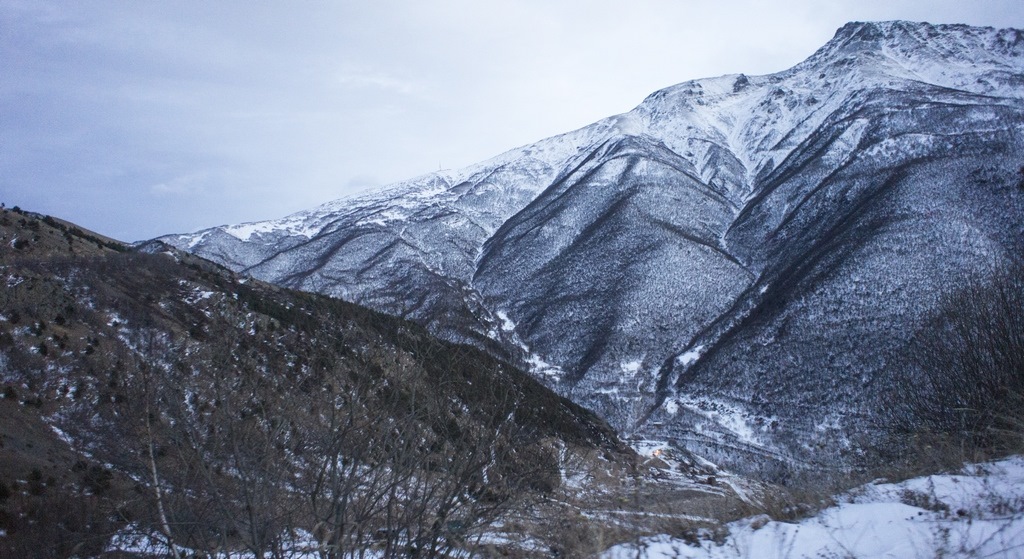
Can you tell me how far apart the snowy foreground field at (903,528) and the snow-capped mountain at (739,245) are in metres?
4.21

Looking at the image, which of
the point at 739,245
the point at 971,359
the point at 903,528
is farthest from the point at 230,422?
the point at 739,245

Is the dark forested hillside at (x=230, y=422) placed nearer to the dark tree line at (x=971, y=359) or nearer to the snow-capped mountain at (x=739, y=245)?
the snow-capped mountain at (x=739, y=245)

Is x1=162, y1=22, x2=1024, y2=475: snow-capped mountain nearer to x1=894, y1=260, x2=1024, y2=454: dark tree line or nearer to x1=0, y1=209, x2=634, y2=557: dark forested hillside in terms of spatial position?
x1=0, y1=209, x2=634, y2=557: dark forested hillside

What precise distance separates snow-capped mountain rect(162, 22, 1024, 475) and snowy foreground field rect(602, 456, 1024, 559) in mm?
4208

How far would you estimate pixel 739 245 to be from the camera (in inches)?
3637

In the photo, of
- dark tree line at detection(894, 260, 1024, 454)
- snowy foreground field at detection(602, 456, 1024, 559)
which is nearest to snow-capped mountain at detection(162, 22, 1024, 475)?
dark tree line at detection(894, 260, 1024, 454)

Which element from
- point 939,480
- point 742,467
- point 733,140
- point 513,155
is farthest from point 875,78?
point 939,480

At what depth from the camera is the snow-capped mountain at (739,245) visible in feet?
181

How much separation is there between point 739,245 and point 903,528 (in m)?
93.5

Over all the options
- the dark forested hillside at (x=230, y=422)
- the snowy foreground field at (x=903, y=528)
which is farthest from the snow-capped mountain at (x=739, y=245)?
the snowy foreground field at (x=903, y=528)

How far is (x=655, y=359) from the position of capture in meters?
70.8

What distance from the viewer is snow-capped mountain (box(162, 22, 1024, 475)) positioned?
55.2 metres

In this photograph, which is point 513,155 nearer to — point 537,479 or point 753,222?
point 753,222

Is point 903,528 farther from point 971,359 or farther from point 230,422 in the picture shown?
point 971,359
